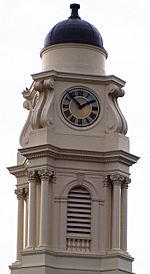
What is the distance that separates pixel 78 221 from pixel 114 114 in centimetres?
449

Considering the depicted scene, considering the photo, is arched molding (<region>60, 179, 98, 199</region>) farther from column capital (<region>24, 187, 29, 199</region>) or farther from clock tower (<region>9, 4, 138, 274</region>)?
column capital (<region>24, 187, 29, 199</region>)

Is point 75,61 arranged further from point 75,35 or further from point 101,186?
point 101,186

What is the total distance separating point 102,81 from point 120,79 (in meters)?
0.75

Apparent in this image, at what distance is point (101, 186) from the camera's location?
53.1 meters

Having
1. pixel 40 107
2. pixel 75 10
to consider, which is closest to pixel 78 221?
pixel 40 107

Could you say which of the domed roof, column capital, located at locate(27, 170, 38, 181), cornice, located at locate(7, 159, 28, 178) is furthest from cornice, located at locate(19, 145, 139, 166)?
the domed roof

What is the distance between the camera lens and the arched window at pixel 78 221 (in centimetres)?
5241

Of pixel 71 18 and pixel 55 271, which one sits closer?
pixel 55 271

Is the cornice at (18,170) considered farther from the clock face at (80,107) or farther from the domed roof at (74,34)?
the domed roof at (74,34)

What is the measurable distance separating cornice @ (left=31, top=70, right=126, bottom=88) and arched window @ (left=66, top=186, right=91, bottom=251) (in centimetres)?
436

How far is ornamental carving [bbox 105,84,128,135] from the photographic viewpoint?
176 ft

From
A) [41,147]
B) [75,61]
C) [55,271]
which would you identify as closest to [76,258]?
[55,271]

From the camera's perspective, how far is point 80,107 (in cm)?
5359

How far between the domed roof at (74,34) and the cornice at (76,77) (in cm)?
142
